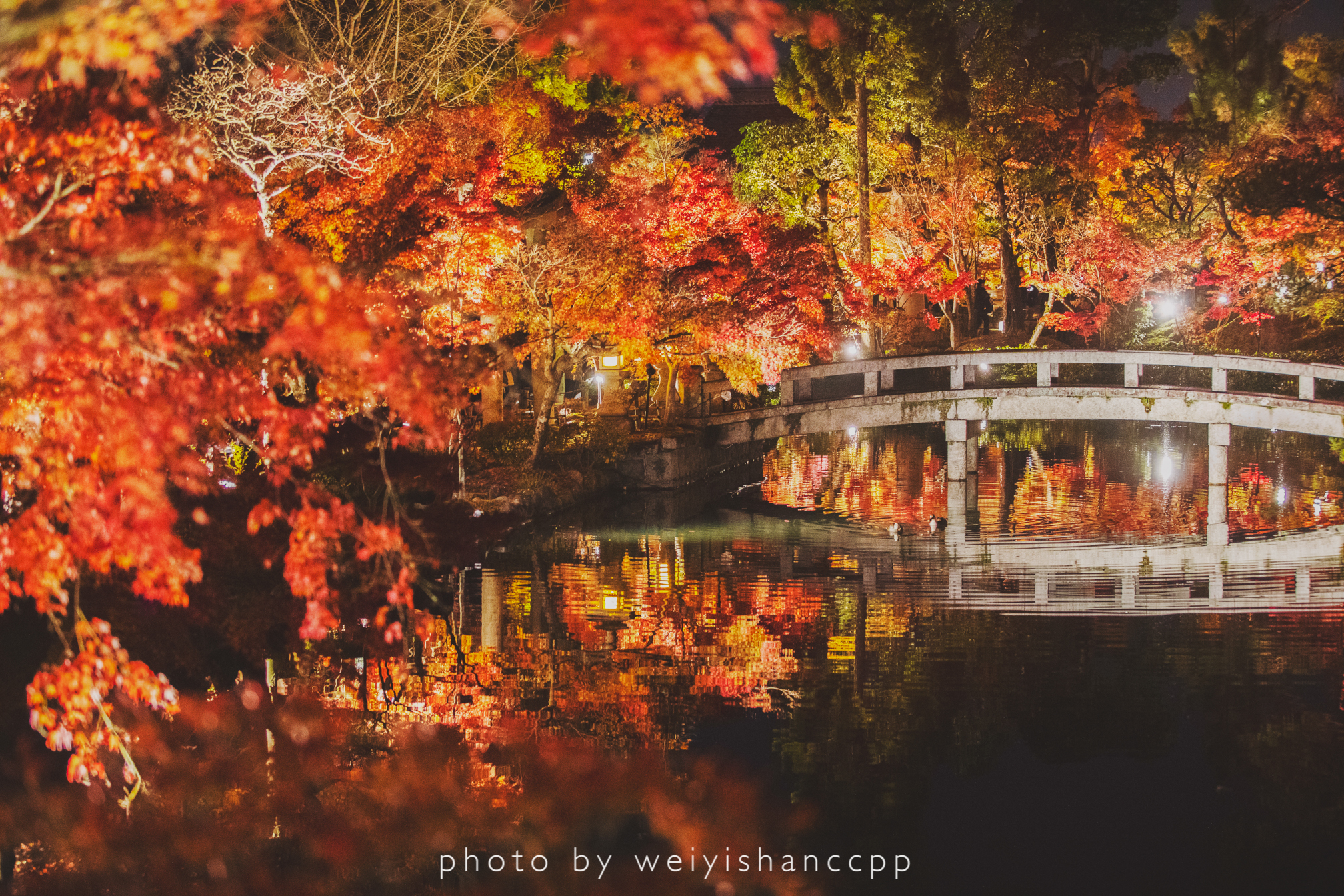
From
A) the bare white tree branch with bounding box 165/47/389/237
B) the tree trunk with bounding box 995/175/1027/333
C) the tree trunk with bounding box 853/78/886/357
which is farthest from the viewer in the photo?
the tree trunk with bounding box 995/175/1027/333

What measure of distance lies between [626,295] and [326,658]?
10.6 meters

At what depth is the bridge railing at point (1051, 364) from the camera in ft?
63.0

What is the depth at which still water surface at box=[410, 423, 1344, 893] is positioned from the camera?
7562 millimetres

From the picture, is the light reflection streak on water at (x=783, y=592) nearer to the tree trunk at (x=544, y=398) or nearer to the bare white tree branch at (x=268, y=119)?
the tree trunk at (x=544, y=398)

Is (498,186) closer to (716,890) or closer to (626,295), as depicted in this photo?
(626,295)

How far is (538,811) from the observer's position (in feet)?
24.4

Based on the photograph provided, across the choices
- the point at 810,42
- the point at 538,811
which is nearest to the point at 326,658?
the point at 538,811

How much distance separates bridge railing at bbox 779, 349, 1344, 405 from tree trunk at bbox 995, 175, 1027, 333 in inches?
292

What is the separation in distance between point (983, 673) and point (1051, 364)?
13.2m

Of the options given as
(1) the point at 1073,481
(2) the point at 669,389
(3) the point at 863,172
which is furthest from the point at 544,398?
(3) the point at 863,172

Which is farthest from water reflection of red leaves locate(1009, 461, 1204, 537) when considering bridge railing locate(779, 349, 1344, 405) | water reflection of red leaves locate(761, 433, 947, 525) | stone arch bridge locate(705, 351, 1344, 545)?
bridge railing locate(779, 349, 1344, 405)

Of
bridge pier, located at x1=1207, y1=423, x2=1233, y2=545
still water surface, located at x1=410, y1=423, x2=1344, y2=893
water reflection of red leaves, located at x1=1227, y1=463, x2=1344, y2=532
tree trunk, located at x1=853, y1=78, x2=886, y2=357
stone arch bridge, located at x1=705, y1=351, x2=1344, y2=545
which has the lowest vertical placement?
still water surface, located at x1=410, y1=423, x2=1344, y2=893

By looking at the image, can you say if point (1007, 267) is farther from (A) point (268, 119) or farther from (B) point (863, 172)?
(A) point (268, 119)

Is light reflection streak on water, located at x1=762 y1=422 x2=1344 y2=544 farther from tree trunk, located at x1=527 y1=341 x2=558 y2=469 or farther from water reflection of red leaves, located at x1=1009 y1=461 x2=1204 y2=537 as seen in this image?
tree trunk, located at x1=527 y1=341 x2=558 y2=469
